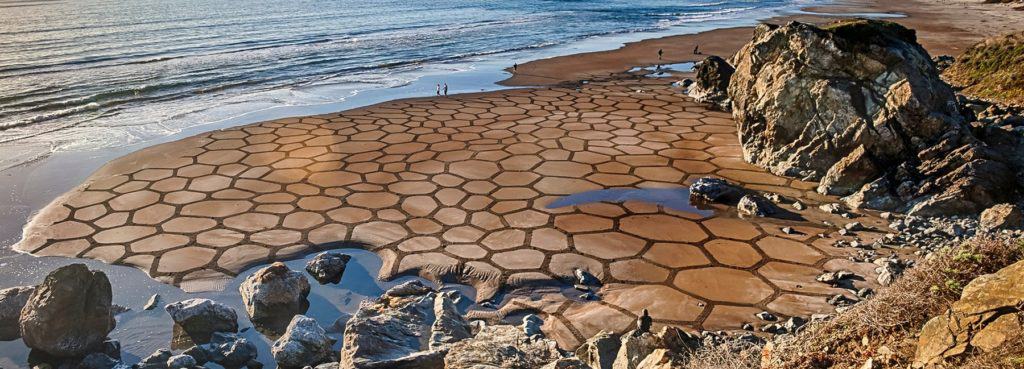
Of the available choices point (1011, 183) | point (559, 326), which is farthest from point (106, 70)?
point (1011, 183)

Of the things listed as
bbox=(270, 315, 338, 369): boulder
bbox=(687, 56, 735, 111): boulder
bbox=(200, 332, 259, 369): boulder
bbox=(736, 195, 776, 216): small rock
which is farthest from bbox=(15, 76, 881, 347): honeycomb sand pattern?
bbox=(687, 56, 735, 111): boulder

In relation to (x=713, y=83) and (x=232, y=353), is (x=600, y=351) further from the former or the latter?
(x=713, y=83)

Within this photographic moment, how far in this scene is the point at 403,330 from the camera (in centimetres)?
381

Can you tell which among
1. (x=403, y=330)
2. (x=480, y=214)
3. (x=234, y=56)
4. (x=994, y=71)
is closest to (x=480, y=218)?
(x=480, y=214)

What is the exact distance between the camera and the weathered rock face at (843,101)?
6359 mm

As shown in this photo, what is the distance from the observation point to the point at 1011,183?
571 centimetres

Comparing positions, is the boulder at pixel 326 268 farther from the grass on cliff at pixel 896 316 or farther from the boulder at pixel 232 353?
the grass on cliff at pixel 896 316

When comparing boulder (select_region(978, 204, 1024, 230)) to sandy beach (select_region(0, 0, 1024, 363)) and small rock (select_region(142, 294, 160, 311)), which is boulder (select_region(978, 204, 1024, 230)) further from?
small rock (select_region(142, 294, 160, 311))

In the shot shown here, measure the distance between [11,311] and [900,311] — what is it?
5235mm

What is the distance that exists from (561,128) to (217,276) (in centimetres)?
560

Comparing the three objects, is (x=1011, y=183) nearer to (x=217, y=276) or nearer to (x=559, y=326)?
(x=559, y=326)

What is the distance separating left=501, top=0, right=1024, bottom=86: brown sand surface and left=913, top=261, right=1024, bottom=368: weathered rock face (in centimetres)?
1220

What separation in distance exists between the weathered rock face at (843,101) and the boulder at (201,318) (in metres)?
5.85

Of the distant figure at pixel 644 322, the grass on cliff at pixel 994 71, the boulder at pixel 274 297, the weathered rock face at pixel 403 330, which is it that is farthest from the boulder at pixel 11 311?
the grass on cliff at pixel 994 71
